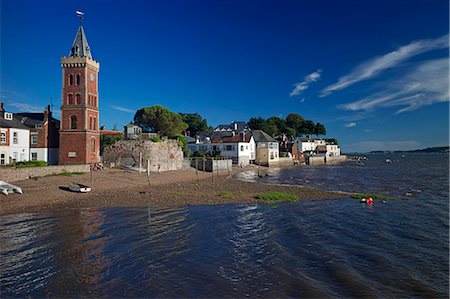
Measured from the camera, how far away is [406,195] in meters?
27.9

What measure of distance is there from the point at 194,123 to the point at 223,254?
81.6 m

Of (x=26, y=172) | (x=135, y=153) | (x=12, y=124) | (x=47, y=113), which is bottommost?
(x=26, y=172)

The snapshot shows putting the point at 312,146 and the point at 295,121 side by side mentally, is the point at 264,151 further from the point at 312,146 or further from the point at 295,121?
the point at 295,121

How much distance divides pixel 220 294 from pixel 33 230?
1163 centimetres

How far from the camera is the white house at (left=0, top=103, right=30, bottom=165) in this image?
1283 inches

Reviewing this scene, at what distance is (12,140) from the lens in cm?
3391

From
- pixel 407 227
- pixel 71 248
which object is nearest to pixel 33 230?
pixel 71 248

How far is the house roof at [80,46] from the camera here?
1523 inches

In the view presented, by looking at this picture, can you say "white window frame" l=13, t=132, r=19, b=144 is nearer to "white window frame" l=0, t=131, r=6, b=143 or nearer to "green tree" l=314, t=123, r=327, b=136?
"white window frame" l=0, t=131, r=6, b=143

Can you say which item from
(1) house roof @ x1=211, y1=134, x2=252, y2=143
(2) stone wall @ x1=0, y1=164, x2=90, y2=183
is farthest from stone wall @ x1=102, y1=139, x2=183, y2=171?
(1) house roof @ x1=211, y1=134, x2=252, y2=143

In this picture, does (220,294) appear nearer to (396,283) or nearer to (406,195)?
(396,283)

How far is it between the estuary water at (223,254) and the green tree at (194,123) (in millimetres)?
72796

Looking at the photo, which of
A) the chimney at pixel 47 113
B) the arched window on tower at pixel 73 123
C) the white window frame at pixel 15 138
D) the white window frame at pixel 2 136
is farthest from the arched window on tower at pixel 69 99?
the white window frame at pixel 2 136

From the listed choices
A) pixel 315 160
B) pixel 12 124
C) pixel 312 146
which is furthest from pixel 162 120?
pixel 312 146
